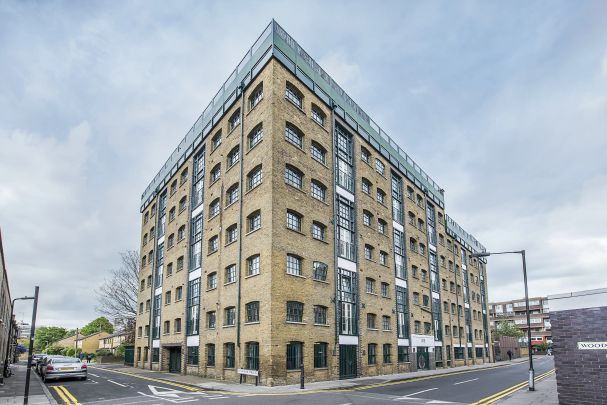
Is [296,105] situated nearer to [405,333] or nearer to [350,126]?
[350,126]

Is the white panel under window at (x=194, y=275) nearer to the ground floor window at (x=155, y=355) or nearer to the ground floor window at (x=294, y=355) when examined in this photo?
the ground floor window at (x=155, y=355)

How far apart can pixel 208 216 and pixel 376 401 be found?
1867 centimetres

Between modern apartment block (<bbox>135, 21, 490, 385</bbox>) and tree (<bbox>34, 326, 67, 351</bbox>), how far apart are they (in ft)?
374

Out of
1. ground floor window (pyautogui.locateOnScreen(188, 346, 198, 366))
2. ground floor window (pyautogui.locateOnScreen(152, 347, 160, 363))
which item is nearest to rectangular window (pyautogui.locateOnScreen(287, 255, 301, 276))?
ground floor window (pyautogui.locateOnScreen(188, 346, 198, 366))

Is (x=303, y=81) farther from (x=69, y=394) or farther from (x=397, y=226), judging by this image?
(x=69, y=394)

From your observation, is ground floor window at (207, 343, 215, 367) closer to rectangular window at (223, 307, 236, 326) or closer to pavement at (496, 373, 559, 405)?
rectangular window at (223, 307, 236, 326)

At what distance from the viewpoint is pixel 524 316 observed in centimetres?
12206

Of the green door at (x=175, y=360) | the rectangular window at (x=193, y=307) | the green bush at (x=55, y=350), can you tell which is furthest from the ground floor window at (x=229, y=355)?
the green bush at (x=55, y=350)

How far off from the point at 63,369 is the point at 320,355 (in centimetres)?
1390

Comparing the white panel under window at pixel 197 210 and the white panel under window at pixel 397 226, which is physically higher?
the white panel under window at pixel 197 210

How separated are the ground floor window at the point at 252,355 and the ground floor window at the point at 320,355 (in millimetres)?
3391

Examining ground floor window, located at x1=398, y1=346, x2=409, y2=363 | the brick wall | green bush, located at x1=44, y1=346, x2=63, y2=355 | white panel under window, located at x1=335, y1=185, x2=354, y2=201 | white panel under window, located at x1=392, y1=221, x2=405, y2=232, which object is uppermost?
white panel under window, located at x1=335, y1=185, x2=354, y2=201

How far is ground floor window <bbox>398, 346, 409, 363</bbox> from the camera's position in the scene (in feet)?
108

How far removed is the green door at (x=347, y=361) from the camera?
82.7 ft
